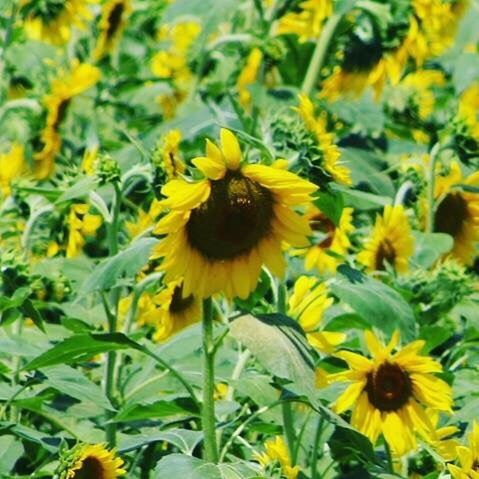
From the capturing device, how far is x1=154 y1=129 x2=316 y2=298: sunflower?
73.4 inches

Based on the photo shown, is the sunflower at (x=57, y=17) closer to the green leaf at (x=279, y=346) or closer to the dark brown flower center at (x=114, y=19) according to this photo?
the dark brown flower center at (x=114, y=19)

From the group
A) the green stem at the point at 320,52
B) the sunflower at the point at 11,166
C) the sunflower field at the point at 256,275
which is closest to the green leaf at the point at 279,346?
the sunflower field at the point at 256,275

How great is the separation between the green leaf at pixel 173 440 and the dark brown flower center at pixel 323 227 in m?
0.66

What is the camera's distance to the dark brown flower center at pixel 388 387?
2156 mm

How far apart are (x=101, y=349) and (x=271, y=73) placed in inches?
63.3

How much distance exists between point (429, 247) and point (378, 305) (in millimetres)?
512

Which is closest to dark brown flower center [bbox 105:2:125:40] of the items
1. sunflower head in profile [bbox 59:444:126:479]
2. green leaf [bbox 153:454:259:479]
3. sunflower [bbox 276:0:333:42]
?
sunflower [bbox 276:0:333:42]

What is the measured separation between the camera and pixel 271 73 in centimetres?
349

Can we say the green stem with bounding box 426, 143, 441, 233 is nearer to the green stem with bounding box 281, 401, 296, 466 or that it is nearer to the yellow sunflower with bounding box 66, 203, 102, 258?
the yellow sunflower with bounding box 66, 203, 102, 258

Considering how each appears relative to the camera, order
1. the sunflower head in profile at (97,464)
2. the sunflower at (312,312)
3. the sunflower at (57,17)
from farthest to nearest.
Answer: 1. the sunflower at (57,17)
2. the sunflower at (312,312)
3. the sunflower head in profile at (97,464)

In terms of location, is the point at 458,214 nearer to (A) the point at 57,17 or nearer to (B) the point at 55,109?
(B) the point at 55,109

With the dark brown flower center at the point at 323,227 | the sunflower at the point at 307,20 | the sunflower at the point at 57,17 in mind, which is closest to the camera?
the dark brown flower center at the point at 323,227

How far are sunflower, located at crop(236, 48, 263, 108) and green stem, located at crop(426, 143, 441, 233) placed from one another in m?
0.76

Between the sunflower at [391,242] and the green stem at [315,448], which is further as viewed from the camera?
the sunflower at [391,242]
